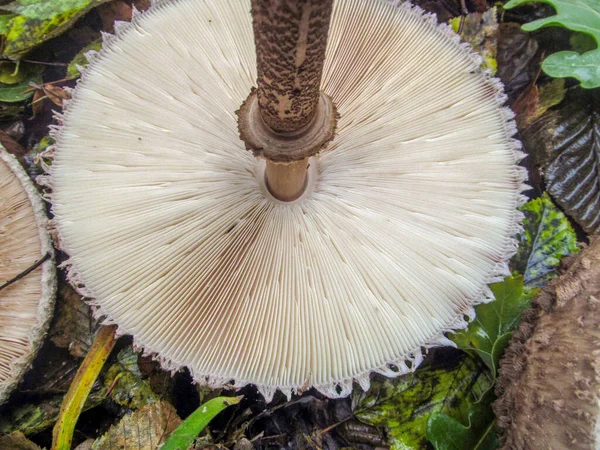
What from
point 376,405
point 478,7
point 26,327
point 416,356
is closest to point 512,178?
point 416,356

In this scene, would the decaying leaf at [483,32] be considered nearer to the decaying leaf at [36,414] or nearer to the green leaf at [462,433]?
the green leaf at [462,433]

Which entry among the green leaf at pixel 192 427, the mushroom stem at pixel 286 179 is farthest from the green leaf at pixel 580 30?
the green leaf at pixel 192 427

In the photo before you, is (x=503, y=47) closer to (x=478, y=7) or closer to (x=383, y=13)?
(x=478, y=7)

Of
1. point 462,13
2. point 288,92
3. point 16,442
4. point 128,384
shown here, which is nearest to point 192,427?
point 128,384

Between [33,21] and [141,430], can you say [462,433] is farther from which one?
[33,21]

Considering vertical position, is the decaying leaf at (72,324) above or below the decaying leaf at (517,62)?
below

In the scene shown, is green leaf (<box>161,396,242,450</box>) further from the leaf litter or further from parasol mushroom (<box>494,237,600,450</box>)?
parasol mushroom (<box>494,237,600,450</box>)

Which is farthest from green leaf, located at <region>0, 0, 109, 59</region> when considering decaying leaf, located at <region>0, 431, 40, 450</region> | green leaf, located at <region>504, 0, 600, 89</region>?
green leaf, located at <region>504, 0, 600, 89</region>
